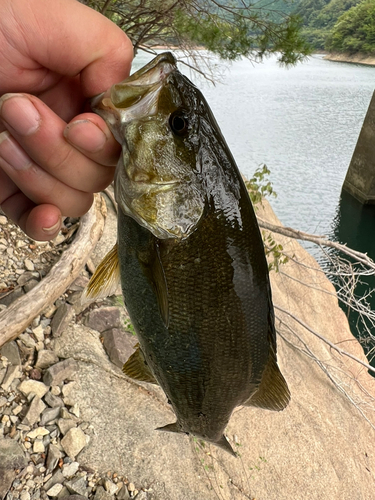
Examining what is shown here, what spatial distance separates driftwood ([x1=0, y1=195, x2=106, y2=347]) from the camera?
245 centimetres

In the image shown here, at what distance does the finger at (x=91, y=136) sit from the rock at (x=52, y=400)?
1889 mm

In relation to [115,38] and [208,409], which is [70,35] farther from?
[208,409]

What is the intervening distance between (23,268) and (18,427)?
111 centimetres

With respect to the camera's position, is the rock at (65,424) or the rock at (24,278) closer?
the rock at (65,424)

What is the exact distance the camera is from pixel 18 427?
2.26 meters

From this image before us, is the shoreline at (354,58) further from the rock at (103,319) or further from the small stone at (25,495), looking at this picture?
the small stone at (25,495)

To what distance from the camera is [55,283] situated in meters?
2.77

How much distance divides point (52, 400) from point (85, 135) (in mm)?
1984

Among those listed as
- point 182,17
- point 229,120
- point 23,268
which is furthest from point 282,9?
point 229,120

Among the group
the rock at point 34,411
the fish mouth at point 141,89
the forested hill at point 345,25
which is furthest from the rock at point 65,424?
the forested hill at point 345,25

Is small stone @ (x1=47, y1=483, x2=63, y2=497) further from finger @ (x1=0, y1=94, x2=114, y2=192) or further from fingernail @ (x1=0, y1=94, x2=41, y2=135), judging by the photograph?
fingernail @ (x1=0, y1=94, x2=41, y2=135)

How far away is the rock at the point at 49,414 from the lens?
2.35 metres

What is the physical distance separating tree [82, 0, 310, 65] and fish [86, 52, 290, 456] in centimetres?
382

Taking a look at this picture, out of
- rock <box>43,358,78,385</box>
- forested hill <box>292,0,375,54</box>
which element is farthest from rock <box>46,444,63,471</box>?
forested hill <box>292,0,375,54</box>
